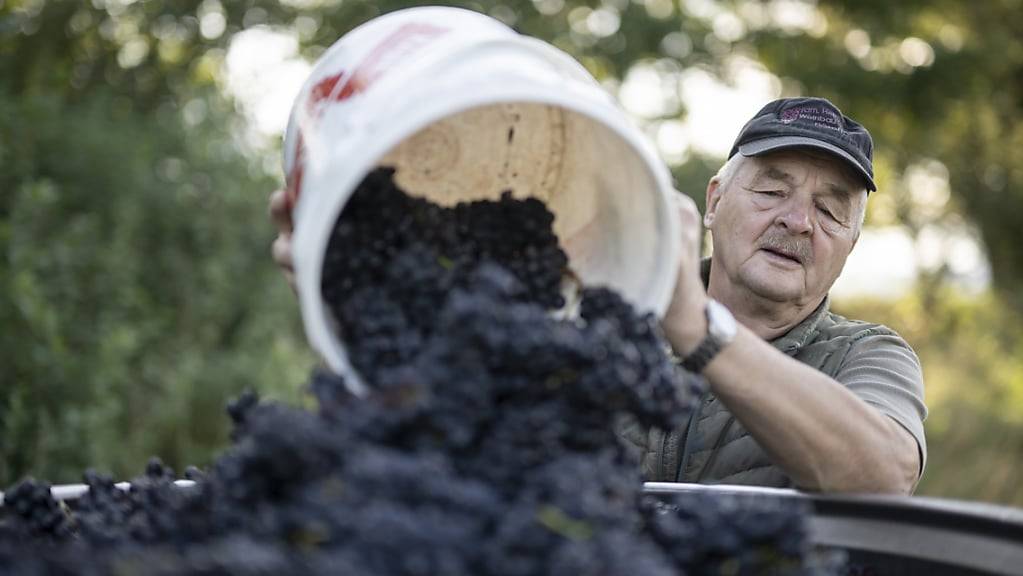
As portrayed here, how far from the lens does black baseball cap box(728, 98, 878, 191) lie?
2.37m

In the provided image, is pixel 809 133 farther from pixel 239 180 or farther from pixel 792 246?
pixel 239 180

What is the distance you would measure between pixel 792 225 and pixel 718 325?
0.91 metres

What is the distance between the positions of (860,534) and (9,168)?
376 centimetres

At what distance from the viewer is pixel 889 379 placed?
1.99 m

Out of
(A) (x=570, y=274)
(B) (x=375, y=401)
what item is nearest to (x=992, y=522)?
(A) (x=570, y=274)

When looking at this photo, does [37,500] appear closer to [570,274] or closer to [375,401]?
[375,401]

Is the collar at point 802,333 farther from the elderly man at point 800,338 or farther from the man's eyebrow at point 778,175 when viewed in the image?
the man's eyebrow at point 778,175

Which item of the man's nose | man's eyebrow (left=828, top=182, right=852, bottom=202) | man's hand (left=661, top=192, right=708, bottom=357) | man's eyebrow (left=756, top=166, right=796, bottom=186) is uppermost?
man's hand (left=661, top=192, right=708, bottom=357)

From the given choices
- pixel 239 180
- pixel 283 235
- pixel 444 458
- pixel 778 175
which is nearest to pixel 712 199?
pixel 778 175

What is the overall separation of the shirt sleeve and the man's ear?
0.54 meters

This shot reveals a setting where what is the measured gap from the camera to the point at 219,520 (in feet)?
3.98

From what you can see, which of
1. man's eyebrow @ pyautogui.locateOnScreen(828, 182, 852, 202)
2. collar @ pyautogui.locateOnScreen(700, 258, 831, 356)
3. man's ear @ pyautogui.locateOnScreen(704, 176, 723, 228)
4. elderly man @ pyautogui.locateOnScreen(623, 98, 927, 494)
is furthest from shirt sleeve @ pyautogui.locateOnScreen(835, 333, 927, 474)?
man's ear @ pyautogui.locateOnScreen(704, 176, 723, 228)

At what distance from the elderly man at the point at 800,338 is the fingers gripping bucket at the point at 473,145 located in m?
0.30

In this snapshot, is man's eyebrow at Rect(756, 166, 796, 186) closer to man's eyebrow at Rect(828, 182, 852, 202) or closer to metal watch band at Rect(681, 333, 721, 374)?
man's eyebrow at Rect(828, 182, 852, 202)
